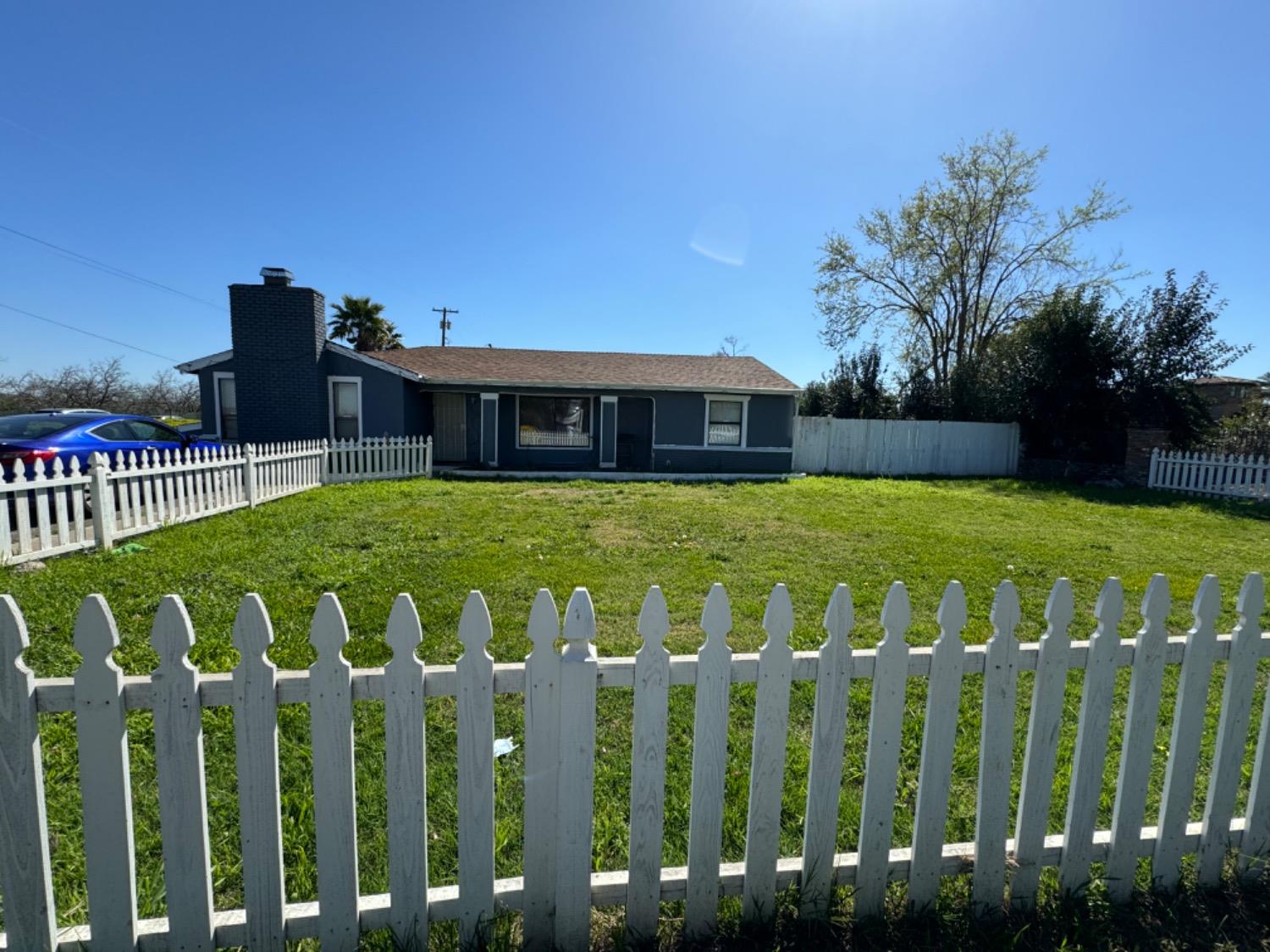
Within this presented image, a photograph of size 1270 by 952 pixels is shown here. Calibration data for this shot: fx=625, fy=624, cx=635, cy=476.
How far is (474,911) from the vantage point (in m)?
1.78

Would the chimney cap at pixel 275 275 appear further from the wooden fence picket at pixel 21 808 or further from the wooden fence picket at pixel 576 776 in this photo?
the wooden fence picket at pixel 576 776

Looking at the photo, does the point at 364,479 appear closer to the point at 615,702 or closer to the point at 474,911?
the point at 615,702

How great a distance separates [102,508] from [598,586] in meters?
5.32

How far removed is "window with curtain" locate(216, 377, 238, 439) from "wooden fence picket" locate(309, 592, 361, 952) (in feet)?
54.9

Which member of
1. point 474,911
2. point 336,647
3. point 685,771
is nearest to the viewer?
point 336,647

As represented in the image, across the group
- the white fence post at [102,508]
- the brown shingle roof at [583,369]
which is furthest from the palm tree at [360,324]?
the white fence post at [102,508]

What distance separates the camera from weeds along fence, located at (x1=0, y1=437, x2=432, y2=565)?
596 centimetres

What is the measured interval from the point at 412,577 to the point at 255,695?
414 cm

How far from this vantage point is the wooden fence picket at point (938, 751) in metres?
1.85

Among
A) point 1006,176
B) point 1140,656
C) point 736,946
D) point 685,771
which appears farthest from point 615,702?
point 1006,176

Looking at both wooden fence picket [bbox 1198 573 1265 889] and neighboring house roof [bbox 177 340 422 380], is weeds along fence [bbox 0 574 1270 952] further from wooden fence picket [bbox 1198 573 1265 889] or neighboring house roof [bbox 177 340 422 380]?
neighboring house roof [bbox 177 340 422 380]

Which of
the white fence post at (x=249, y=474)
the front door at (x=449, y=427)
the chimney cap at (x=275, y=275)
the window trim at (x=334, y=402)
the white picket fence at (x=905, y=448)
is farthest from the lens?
the white picket fence at (x=905, y=448)

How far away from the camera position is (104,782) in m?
1.52

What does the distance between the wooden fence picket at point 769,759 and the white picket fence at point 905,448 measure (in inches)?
696
